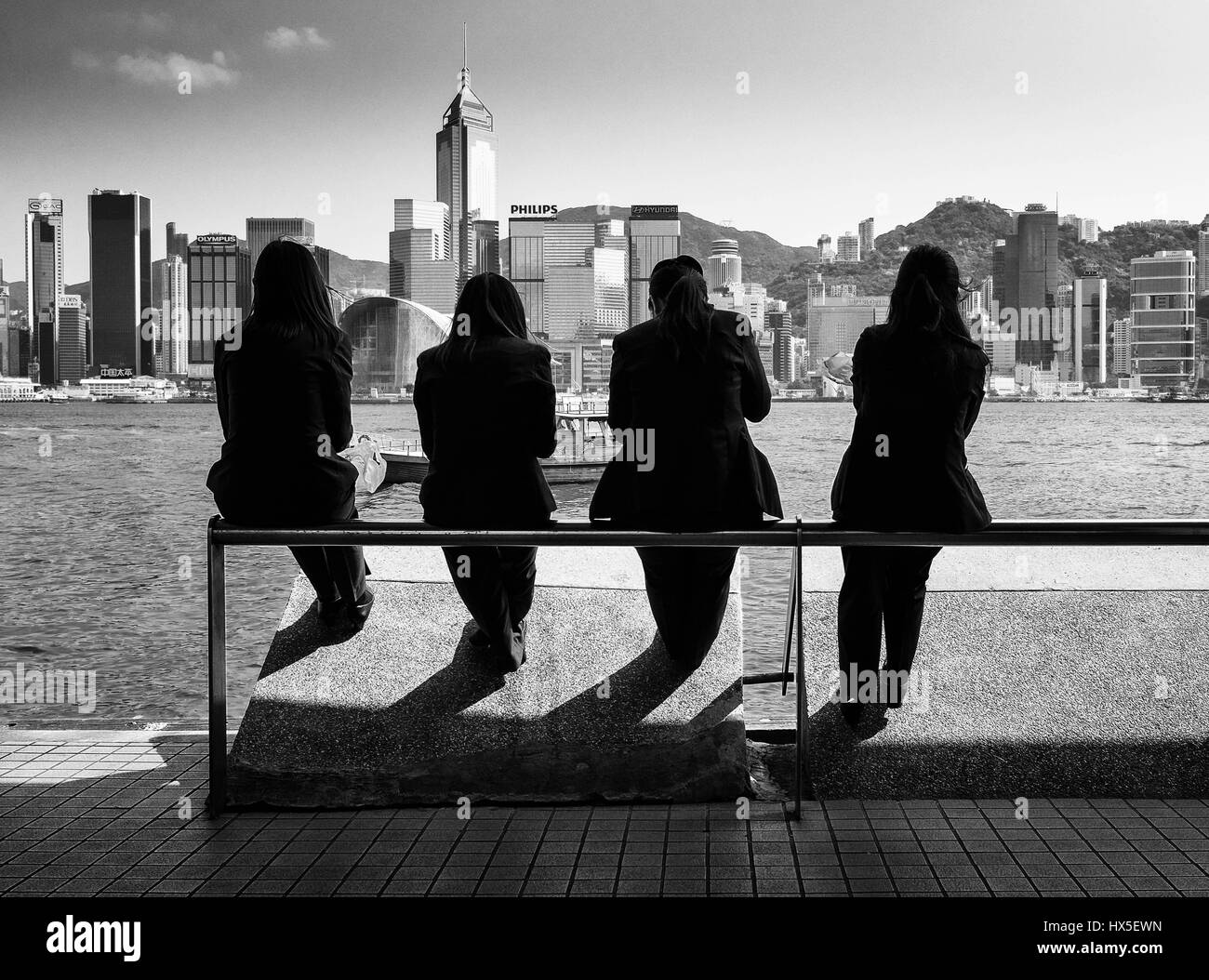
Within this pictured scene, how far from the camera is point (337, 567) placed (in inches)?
158

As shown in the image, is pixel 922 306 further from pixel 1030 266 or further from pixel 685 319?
pixel 1030 266

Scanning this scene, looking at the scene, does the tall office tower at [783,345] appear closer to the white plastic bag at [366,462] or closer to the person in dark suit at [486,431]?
the white plastic bag at [366,462]

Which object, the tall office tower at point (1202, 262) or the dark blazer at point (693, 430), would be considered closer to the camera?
the dark blazer at point (693, 430)

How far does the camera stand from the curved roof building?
8975 cm

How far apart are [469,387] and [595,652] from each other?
1055 mm

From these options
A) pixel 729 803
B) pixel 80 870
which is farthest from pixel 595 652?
pixel 80 870

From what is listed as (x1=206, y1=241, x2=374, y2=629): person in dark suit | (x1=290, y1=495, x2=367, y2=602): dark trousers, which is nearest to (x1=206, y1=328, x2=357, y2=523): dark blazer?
(x1=206, y1=241, x2=374, y2=629): person in dark suit

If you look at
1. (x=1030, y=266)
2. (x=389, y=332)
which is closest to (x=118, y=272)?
(x=389, y=332)

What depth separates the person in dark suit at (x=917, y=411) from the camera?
12.2 feet

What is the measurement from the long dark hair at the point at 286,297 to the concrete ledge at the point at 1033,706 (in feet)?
6.78

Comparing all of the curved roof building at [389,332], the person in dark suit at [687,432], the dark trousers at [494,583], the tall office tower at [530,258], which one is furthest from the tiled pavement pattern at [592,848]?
the curved roof building at [389,332]

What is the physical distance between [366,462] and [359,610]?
0.57 m

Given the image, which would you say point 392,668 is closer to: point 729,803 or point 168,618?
point 729,803

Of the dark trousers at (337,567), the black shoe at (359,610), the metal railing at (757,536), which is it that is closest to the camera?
the metal railing at (757,536)
